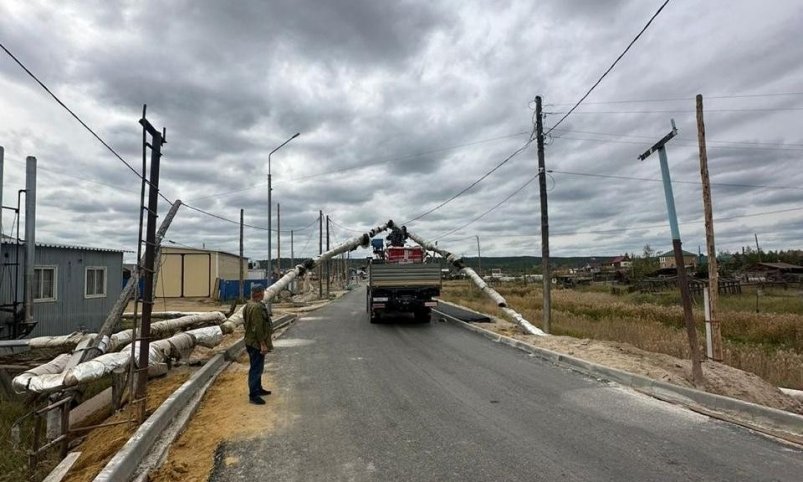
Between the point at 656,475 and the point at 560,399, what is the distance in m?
3.14

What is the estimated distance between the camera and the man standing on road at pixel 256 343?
7.85 meters

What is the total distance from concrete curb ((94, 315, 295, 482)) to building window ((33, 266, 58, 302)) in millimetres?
9668

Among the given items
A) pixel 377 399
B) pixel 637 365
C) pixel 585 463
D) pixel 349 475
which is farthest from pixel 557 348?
pixel 349 475

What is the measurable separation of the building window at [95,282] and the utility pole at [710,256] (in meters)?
19.6

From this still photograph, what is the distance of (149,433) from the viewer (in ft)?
19.0

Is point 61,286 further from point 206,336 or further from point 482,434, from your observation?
point 482,434

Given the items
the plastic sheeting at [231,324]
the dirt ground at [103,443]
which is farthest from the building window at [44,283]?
the dirt ground at [103,443]

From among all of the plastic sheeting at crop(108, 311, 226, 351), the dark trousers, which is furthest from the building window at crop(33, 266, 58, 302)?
the dark trousers

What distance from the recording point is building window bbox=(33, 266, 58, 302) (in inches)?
645

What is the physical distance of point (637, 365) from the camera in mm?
10172

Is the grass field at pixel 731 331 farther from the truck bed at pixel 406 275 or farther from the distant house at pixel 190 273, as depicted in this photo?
the distant house at pixel 190 273

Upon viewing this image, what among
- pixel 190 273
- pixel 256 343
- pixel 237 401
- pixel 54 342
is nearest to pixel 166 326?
pixel 54 342

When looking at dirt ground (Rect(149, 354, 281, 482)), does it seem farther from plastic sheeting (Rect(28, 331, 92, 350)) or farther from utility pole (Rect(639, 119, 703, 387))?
utility pole (Rect(639, 119, 703, 387))

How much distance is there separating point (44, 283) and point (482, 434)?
54.1ft
